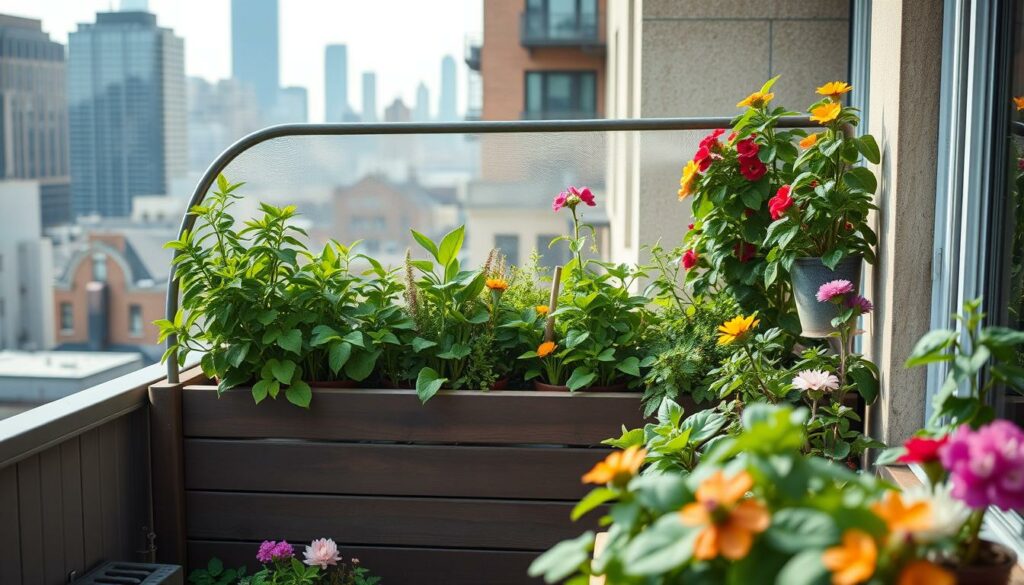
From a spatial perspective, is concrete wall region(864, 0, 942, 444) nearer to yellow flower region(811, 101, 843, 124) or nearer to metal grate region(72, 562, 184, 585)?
yellow flower region(811, 101, 843, 124)

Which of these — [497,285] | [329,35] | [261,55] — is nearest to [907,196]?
[497,285]

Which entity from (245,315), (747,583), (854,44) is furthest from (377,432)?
(854,44)

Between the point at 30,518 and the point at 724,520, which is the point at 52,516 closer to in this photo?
the point at 30,518

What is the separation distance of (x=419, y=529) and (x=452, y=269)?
0.67m

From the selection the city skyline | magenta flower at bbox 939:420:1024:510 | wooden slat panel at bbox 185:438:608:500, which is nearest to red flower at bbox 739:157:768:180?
wooden slat panel at bbox 185:438:608:500

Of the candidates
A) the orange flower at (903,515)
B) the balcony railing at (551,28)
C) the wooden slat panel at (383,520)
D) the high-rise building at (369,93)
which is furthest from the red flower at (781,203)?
the high-rise building at (369,93)

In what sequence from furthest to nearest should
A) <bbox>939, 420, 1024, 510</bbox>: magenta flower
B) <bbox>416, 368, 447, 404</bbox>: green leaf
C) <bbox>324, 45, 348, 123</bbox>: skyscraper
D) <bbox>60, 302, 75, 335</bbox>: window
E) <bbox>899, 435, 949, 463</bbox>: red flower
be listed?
<bbox>60, 302, 75, 335</bbox>: window < <bbox>324, 45, 348, 123</bbox>: skyscraper < <bbox>416, 368, 447, 404</bbox>: green leaf < <bbox>899, 435, 949, 463</bbox>: red flower < <bbox>939, 420, 1024, 510</bbox>: magenta flower

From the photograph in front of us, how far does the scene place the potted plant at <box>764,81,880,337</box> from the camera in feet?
7.46

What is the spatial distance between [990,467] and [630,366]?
1598 mm

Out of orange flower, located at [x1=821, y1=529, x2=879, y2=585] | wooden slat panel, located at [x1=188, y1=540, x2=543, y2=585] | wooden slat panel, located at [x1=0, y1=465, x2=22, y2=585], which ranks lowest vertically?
wooden slat panel, located at [x1=188, y1=540, x2=543, y2=585]

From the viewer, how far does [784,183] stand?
252 centimetres

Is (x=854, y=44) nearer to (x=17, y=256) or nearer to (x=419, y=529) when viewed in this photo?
(x=419, y=529)

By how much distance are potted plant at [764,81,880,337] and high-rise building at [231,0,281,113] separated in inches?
1559

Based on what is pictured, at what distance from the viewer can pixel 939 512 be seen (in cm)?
94
